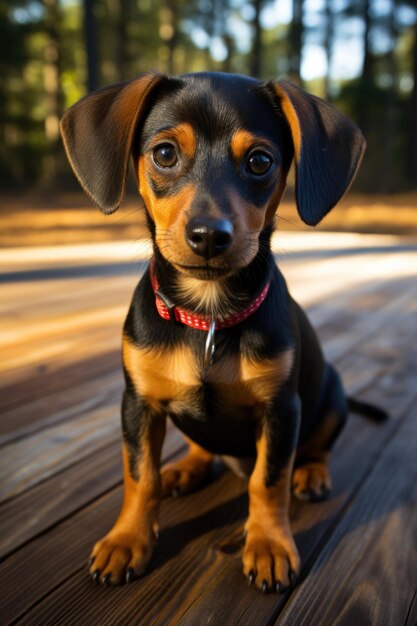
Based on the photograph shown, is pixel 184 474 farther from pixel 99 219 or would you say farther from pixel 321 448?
pixel 99 219

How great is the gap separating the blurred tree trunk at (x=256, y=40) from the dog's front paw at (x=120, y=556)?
1984cm

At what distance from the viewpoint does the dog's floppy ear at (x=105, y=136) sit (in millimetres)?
1727

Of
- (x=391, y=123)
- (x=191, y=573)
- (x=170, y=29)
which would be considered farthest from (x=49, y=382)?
(x=391, y=123)

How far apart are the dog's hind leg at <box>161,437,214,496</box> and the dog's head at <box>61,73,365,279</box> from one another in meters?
0.89

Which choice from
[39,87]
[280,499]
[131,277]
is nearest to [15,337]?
[131,277]

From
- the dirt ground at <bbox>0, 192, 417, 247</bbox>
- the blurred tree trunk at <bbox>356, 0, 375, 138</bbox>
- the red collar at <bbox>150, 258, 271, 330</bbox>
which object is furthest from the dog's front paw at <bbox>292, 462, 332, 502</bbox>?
the blurred tree trunk at <bbox>356, 0, 375, 138</bbox>

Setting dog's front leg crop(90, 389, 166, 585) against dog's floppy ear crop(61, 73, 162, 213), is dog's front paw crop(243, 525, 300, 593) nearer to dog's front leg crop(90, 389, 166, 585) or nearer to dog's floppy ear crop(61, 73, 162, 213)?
dog's front leg crop(90, 389, 166, 585)

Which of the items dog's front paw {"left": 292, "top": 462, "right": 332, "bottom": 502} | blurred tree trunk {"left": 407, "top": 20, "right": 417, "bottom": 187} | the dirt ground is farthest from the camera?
blurred tree trunk {"left": 407, "top": 20, "right": 417, "bottom": 187}

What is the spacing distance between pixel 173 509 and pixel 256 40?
67.3 ft

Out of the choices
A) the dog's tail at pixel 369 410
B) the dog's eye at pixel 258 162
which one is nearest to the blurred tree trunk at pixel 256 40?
the dog's tail at pixel 369 410

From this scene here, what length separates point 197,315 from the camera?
5.95 ft

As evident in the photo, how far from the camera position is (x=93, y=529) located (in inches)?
73.4

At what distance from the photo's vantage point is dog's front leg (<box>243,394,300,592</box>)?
5.60ft

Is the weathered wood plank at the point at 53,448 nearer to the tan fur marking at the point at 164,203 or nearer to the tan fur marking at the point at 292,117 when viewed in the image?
the tan fur marking at the point at 164,203
